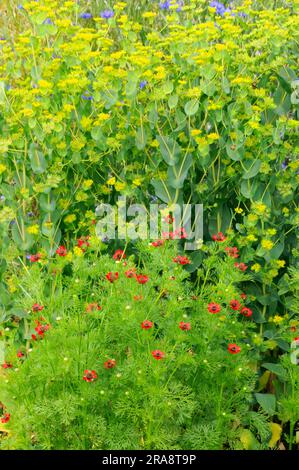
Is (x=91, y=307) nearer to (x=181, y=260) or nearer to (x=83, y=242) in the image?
(x=181, y=260)

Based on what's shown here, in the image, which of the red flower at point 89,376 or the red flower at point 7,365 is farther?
the red flower at point 7,365

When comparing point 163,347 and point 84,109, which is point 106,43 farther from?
point 163,347

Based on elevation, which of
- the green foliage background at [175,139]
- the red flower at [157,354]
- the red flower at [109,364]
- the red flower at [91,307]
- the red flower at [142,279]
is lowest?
the red flower at [109,364]

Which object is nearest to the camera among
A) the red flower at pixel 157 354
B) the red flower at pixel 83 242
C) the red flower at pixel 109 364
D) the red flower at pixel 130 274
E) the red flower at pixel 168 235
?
the red flower at pixel 157 354

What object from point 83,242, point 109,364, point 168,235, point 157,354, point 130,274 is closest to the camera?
point 157,354

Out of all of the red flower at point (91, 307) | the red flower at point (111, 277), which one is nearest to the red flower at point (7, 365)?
the red flower at point (91, 307)

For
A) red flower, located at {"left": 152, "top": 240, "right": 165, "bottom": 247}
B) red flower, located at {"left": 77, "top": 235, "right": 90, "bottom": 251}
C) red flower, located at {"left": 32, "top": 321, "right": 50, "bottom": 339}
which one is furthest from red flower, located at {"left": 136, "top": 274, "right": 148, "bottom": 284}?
red flower, located at {"left": 77, "top": 235, "right": 90, "bottom": 251}

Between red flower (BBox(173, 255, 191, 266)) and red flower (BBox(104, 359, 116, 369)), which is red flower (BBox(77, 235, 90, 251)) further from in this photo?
red flower (BBox(104, 359, 116, 369))

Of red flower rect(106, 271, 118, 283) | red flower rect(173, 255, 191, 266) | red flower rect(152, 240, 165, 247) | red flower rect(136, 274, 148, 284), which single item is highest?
red flower rect(152, 240, 165, 247)

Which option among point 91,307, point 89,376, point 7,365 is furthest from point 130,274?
Answer: point 7,365

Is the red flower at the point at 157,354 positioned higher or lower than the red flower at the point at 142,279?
lower

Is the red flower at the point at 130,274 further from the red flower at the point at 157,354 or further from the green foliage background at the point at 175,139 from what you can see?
the green foliage background at the point at 175,139

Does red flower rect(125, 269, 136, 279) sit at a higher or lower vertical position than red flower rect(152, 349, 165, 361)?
higher
